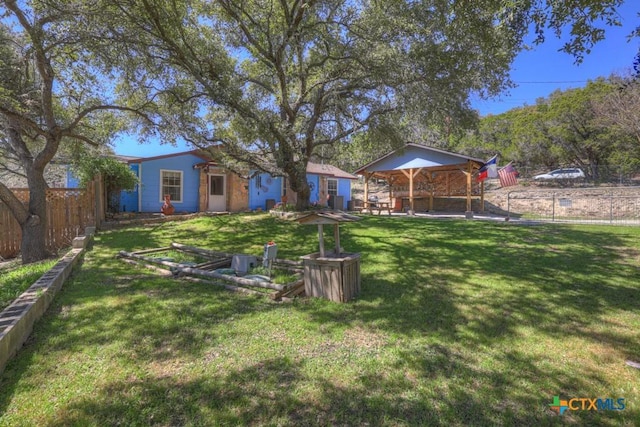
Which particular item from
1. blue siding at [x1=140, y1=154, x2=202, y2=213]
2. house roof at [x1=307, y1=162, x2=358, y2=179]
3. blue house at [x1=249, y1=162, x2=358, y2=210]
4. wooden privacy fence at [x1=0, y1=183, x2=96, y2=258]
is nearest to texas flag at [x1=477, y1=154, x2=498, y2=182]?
blue house at [x1=249, y1=162, x2=358, y2=210]

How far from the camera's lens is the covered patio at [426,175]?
17.5 meters

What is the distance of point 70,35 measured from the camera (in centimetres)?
692

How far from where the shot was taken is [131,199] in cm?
1348

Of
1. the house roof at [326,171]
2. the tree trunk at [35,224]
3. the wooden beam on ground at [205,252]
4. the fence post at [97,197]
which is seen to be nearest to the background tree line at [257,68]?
the tree trunk at [35,224]

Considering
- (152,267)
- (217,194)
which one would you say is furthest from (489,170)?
(152,267)

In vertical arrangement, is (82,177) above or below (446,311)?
above

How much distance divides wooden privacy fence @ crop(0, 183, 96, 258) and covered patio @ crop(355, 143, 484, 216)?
12271 mm

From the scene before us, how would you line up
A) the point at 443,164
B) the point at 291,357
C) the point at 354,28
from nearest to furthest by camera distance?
1. the point at 291,357
2. the point at 354,28
3. the point at 443,164

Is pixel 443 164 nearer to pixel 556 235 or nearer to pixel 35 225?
pixel 556 235

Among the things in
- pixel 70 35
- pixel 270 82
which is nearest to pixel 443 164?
pixel 270 82

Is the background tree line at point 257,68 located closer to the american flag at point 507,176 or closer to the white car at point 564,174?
the american flag at point 507,176

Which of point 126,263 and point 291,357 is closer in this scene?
point 291,357

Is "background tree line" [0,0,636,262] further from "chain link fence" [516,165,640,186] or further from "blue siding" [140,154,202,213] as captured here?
"chain link fence" [516,165,640,186]

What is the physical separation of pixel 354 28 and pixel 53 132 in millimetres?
7351
